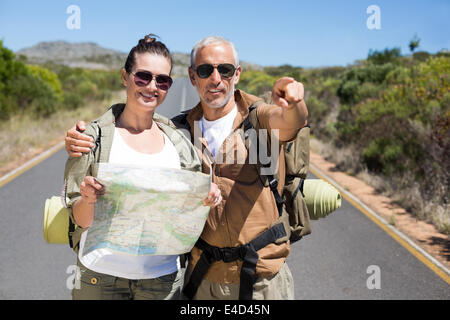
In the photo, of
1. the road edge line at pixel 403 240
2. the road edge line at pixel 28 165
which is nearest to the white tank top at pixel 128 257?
the road edge line at pixel 403 240

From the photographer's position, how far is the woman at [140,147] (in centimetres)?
197

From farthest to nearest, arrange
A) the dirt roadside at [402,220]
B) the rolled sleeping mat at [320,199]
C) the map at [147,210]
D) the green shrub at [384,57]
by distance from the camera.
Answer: the green shrub at [384,57] < the dirt roadside at [402,220] < the rolled sleeping mat at [320,199] < the map at [147,210]

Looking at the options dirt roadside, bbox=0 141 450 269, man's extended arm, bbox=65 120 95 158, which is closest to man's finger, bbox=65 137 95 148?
man's extended arm, bbox=65 120 95 158

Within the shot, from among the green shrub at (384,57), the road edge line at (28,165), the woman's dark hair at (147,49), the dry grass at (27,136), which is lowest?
the road edge line at (28,165)

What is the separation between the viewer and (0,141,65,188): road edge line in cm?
934

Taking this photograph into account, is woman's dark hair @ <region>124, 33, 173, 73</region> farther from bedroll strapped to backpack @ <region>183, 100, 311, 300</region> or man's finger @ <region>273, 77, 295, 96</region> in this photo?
man's finger @ <region>273, 77, 295, 96</region>

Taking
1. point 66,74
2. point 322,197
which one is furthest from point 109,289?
point 66,74

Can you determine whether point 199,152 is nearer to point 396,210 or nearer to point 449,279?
point 449,279

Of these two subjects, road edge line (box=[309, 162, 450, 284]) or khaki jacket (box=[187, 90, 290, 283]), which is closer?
khaki jacket (box=[187, 90, 290, 283])

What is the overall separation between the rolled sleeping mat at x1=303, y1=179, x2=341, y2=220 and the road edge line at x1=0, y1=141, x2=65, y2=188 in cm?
819

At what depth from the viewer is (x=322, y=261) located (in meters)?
5.23

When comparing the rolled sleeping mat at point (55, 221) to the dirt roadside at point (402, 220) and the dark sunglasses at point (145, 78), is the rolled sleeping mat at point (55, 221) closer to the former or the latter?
the dark sunglasses at point (145, 78)

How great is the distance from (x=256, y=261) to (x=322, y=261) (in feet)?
11.5
